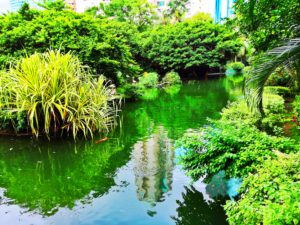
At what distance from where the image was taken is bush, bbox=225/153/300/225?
2337 millimetres

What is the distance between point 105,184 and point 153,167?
975 millimetres

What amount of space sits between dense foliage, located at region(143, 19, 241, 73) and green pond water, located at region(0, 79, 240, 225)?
1587 cm

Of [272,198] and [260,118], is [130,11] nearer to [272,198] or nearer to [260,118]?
[260,118]

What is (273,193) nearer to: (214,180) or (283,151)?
(283,151)

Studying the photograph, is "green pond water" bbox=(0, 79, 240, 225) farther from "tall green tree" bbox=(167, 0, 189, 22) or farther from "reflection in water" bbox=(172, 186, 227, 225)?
"tall green tree" bbox=(167, 0, 189, 22)

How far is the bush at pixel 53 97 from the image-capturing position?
273 inches

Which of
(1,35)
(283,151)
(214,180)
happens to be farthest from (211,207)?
(1,35)

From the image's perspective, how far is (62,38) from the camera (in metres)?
10.3

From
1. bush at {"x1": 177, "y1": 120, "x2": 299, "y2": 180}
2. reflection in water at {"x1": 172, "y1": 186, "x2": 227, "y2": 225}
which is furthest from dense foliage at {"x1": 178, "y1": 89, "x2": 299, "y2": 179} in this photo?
reflection in water at {"x1": 172, "y1": 186, "x2": 227, "y2": 225}

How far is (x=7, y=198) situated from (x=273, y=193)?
3685 millimetres

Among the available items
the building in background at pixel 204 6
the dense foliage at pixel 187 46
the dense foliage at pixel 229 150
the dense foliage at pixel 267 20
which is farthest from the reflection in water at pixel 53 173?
the building in background at pixel 204 6

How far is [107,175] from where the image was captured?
550cm

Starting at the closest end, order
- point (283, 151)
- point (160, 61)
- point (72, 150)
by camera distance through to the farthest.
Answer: point (283, 151) < point (72, 150) < point (160, 61)

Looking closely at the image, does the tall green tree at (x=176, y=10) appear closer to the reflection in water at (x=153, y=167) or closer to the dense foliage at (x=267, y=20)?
the dense foliage at (x=267, y=20)
